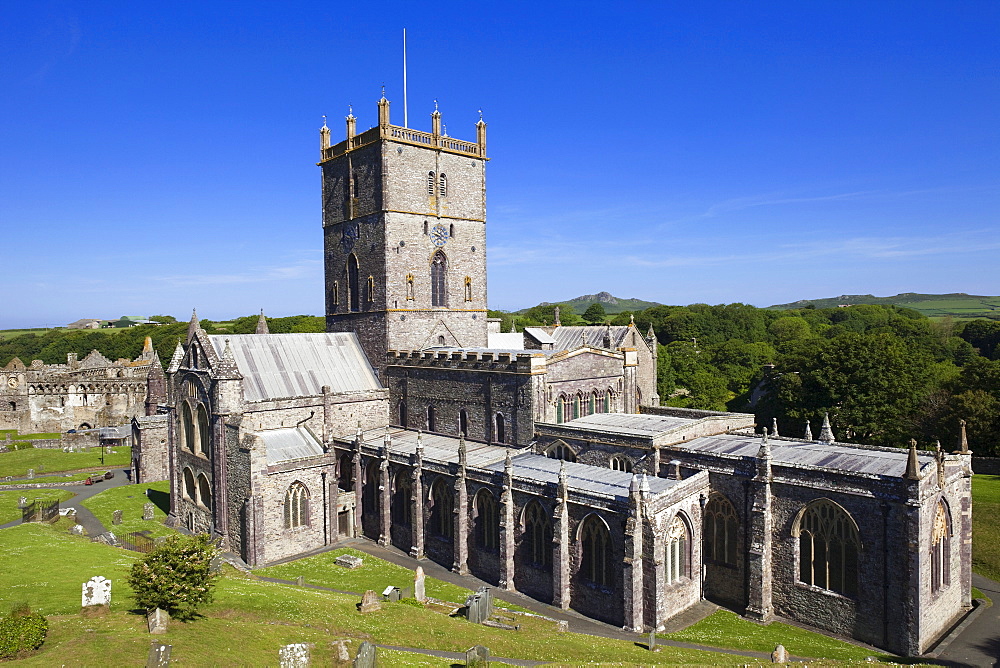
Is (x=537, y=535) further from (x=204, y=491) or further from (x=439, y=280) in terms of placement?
(x=204, y=491)

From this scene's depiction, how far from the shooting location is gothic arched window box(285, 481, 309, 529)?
119ft

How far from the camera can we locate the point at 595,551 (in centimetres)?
2805

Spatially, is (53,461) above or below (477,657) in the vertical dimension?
below

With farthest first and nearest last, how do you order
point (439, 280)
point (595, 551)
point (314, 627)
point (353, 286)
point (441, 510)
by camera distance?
point (353, 286) < point (439, 280) < point (441, 510) < point (595, 551) < point (314, 627)

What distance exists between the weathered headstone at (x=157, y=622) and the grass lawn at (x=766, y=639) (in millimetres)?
18399

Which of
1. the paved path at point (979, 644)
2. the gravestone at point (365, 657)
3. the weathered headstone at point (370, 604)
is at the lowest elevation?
the paved path at point (979, 644)

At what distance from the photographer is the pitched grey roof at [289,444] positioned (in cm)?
3659

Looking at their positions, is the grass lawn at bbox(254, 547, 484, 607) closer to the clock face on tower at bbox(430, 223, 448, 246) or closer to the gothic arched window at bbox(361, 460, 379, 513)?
the gothic arched window at bbox(361, 460, 379, 513)

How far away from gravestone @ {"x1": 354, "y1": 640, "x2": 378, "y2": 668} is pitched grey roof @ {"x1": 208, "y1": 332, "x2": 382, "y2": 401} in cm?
2311

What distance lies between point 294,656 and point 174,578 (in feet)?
18.1

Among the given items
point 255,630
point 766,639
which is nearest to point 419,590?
point 255,630

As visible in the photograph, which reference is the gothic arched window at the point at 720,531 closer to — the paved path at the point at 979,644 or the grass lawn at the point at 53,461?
the paved path at the point at 979,644

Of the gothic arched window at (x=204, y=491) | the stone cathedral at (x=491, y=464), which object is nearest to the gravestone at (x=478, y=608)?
the stone cathedral at (x=491, y=464)

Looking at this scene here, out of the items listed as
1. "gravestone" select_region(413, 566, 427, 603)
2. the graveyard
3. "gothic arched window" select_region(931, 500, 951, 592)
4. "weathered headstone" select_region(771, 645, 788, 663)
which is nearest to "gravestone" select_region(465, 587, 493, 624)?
the graveyard
